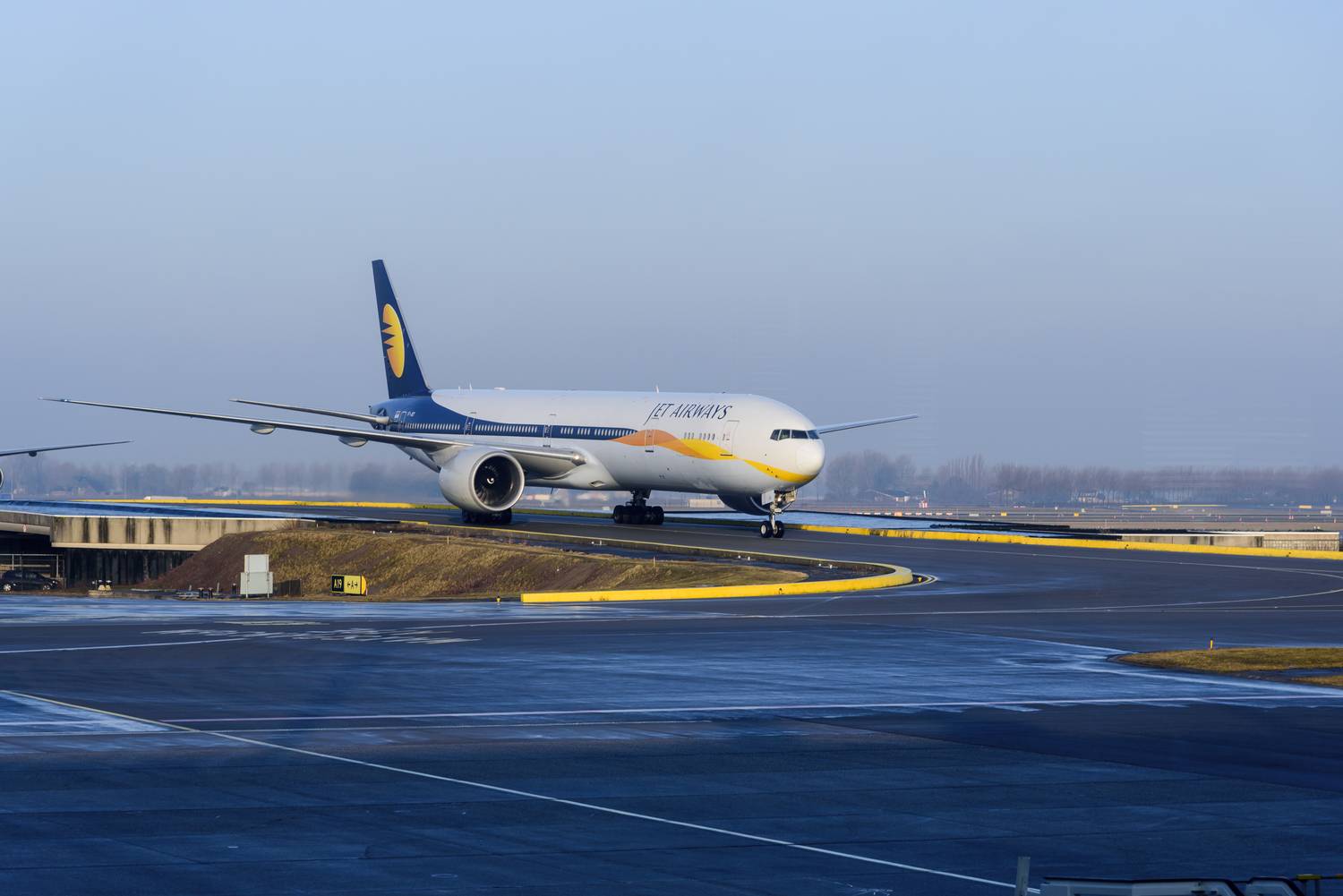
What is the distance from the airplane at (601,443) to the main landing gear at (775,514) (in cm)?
4

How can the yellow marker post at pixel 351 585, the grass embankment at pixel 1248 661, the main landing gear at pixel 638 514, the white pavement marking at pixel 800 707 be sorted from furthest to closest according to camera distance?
the main landing gear at pixel 638 514, the yellow marker post at pixel 351 585, the grass embankment at pixel 1248 661, the white pavement marking at pixel 800 707

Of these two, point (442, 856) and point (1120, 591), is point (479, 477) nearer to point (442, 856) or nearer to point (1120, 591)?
point (1120, 591)

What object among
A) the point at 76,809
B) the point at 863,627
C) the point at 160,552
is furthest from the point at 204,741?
the point at 160,552

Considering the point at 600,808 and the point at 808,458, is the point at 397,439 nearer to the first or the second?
the point at 808,458

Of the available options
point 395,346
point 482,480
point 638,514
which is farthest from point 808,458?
point 395,346

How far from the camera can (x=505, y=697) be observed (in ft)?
61.5

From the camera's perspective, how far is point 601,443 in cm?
5712

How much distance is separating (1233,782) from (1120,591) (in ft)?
74.0

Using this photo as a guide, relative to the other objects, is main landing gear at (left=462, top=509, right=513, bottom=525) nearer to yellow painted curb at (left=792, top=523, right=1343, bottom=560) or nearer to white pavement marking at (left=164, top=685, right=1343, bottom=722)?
yellow painted curb at (left=792, top=523, right=1343, bottom=560)

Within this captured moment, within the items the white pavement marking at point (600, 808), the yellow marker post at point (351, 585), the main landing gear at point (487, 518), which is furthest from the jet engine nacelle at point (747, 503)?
the white pavement marking at point (600, 808)

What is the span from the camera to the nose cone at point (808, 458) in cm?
5094

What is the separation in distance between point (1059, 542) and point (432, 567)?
18871 millimetres

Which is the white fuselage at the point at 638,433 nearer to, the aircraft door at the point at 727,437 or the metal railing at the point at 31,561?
the aircraft door at the point at 727,437

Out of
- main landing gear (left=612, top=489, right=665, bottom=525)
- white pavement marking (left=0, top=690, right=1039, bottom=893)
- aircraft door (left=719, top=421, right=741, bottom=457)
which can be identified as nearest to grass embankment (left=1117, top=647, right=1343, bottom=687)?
white pavement marking (left=0, top=690, right=1039, bottom=893)
